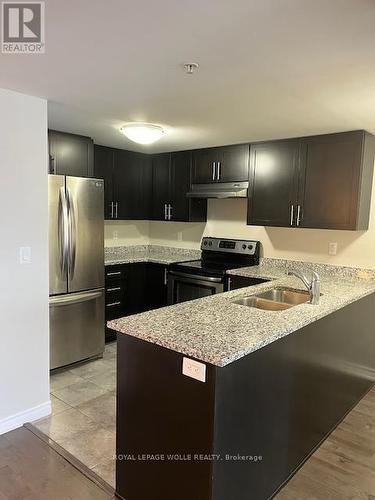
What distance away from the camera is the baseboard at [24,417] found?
257 centimetres

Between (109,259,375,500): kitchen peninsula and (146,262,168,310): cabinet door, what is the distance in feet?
6.91

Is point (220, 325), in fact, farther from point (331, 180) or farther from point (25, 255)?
point (331, 180)

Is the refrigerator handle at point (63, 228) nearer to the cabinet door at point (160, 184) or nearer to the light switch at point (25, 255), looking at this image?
the light switch at point (25, 255)

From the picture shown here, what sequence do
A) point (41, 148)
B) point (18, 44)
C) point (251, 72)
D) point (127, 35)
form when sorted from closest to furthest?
point (127, 35)
point (18, 44)
point (251, 72)
point (41, 148)

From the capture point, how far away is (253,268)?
4098 millimetres

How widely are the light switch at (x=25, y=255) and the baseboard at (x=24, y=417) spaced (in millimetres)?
1061

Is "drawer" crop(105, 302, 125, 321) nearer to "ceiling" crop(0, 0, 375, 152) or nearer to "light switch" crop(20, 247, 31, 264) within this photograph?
"light switch" crop(20, 247, 31, 264)

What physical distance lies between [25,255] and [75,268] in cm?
93

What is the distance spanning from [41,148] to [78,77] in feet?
2.33

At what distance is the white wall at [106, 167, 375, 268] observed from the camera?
3654mm

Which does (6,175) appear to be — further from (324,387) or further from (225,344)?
(324,387)

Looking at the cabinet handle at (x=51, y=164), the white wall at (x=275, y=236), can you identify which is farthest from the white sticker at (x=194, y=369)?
the white wall at (x=275, y=236)

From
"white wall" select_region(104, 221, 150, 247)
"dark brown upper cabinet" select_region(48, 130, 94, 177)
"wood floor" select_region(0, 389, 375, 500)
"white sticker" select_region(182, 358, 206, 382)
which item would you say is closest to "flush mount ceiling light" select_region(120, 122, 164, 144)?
"dark brown upper cabinet" select_region(48, 130, 94, 177)

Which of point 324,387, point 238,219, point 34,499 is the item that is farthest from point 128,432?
point 238,219
